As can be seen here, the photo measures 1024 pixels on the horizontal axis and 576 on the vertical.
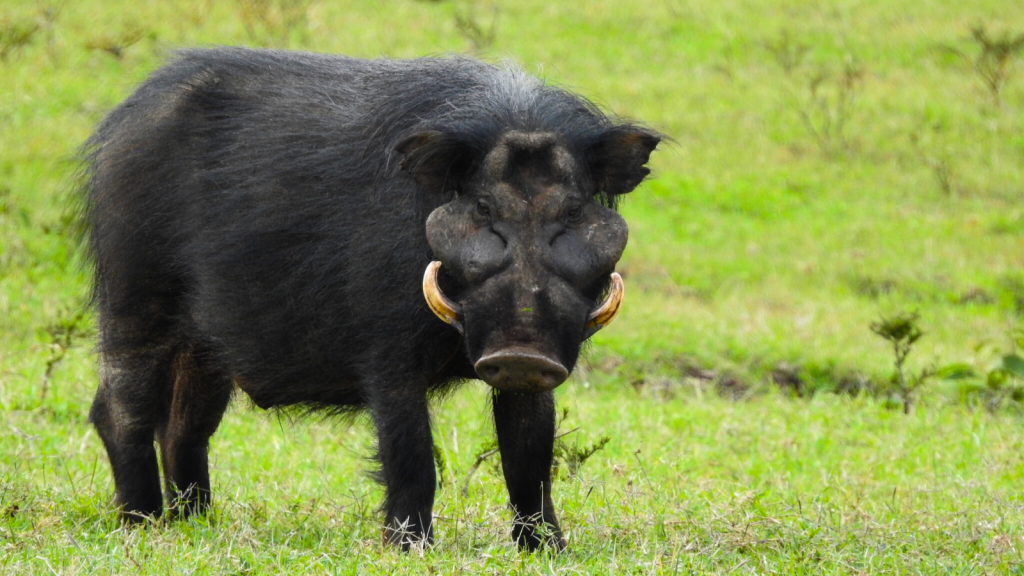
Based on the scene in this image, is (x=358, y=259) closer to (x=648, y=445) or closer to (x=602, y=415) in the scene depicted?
(x=648, y=445)

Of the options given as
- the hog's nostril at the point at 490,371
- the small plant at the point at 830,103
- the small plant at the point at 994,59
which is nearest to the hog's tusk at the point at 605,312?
the hog's nostril at the point at 490,371

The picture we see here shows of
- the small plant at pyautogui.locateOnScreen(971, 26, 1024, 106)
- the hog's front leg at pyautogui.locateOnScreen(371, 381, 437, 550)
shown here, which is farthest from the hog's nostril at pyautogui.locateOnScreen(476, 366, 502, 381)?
the small plant at pyautogui.locateOnScreen(971, 26, 1024, 106)

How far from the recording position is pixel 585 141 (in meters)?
4.11

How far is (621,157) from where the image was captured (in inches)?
164

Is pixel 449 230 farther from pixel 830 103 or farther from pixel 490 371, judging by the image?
pixel 830 103

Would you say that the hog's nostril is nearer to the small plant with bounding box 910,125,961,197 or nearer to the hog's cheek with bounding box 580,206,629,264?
the hog's cheek with bounding box 580,206,629,264

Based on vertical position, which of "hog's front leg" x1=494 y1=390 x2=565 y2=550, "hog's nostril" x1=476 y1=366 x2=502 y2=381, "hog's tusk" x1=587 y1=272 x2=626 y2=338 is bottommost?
"hog's front leg" x1=494 y1=390 x2=565 y2=550

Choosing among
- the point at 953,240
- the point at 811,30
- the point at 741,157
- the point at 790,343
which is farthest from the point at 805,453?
the point at 811,30

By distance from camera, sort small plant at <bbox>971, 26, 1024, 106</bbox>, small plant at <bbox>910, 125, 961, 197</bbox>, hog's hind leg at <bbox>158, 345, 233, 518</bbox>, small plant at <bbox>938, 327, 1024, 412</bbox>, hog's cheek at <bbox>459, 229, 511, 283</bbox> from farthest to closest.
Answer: small plant at <bbox>971, 26, 1024, 106</bbox> < small plant at <bbox>910, 125, 961, 197</bbox> < small plant at <bbox>938, 327, 1024, 412</bbox> < hog's hind leg at <bbox>158, 345, 233, 518</bbox> < hog's cheek at <bbox>459, 229, 511, 283</bbox>

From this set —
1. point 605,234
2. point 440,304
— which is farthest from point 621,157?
point 440,304

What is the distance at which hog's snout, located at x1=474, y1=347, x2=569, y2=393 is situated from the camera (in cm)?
348

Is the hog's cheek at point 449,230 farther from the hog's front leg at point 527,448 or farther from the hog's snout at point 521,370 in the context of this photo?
the hog's front leg at point 527,448

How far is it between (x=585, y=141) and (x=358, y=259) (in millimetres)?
833

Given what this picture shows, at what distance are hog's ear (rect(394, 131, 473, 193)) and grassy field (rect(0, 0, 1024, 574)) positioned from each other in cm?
85
